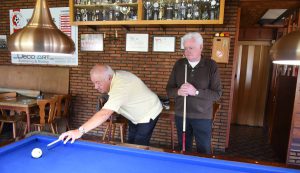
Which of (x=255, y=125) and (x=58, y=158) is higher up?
(x=58, y=158)

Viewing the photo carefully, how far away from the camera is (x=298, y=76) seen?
3.21 m

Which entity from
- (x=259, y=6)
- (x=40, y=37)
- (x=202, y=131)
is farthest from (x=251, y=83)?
(x=40, y=37)

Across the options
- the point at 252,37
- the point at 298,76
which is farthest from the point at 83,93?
the point at 252,37

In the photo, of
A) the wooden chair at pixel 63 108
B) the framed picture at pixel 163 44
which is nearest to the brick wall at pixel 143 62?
the framed picture at pixel 163 44

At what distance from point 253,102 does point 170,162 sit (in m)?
4.98

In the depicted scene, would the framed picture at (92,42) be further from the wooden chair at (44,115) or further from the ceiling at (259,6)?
the ceiling at (259,6)

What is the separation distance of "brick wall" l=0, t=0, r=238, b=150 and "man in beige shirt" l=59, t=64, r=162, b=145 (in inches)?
60.9

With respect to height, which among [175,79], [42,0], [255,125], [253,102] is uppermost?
[42,0]

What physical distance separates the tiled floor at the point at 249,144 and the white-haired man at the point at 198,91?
169 cm

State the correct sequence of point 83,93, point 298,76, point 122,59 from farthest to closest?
1. point 83,93
2. point 122,59
3. point 298,76

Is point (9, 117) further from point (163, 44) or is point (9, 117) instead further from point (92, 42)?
point (163, 44)

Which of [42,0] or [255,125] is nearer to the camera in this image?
[42,0]

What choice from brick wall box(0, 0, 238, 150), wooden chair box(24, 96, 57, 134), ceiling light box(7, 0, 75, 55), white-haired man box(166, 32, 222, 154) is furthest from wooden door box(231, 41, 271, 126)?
ceiling light box(7, 0, 75, 55)

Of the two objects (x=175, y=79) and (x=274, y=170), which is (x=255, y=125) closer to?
(x=175, y=79)
